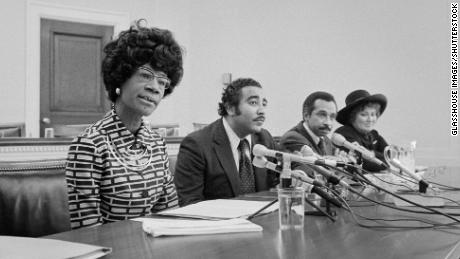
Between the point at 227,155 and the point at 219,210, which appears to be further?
the point at 227,155

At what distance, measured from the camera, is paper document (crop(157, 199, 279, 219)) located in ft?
4.57

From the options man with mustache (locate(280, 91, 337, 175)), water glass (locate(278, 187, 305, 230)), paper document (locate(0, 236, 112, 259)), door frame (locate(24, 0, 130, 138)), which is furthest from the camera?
door frame (locate(24, 0, 130, 138))

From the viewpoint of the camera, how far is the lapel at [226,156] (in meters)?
2.32

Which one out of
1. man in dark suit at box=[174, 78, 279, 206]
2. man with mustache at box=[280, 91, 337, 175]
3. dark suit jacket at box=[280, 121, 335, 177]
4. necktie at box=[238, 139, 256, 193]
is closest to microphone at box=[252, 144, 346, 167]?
man in dark suit at box=[174, 78, 279, 206]

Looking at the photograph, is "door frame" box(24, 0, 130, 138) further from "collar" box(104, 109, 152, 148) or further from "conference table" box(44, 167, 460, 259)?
"conference table" box(44, 167, 460, 259)

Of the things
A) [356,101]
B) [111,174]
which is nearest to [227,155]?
[111,174]

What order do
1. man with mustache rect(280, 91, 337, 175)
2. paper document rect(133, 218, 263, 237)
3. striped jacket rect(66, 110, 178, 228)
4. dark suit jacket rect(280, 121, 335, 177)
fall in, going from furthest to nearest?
man with mustache rect(280, 91, 337, 175) < dark suit jacket rect(280, 121, 335, 177) < striped jacket rect(66, 110, 178, 228) < paper document rect(133, 218, 263, 237)

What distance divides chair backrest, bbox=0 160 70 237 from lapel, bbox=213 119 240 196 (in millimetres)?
832

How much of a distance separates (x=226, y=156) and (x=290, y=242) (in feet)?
4.10

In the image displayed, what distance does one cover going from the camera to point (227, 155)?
2.37m

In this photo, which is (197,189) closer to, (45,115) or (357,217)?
(357,217)
